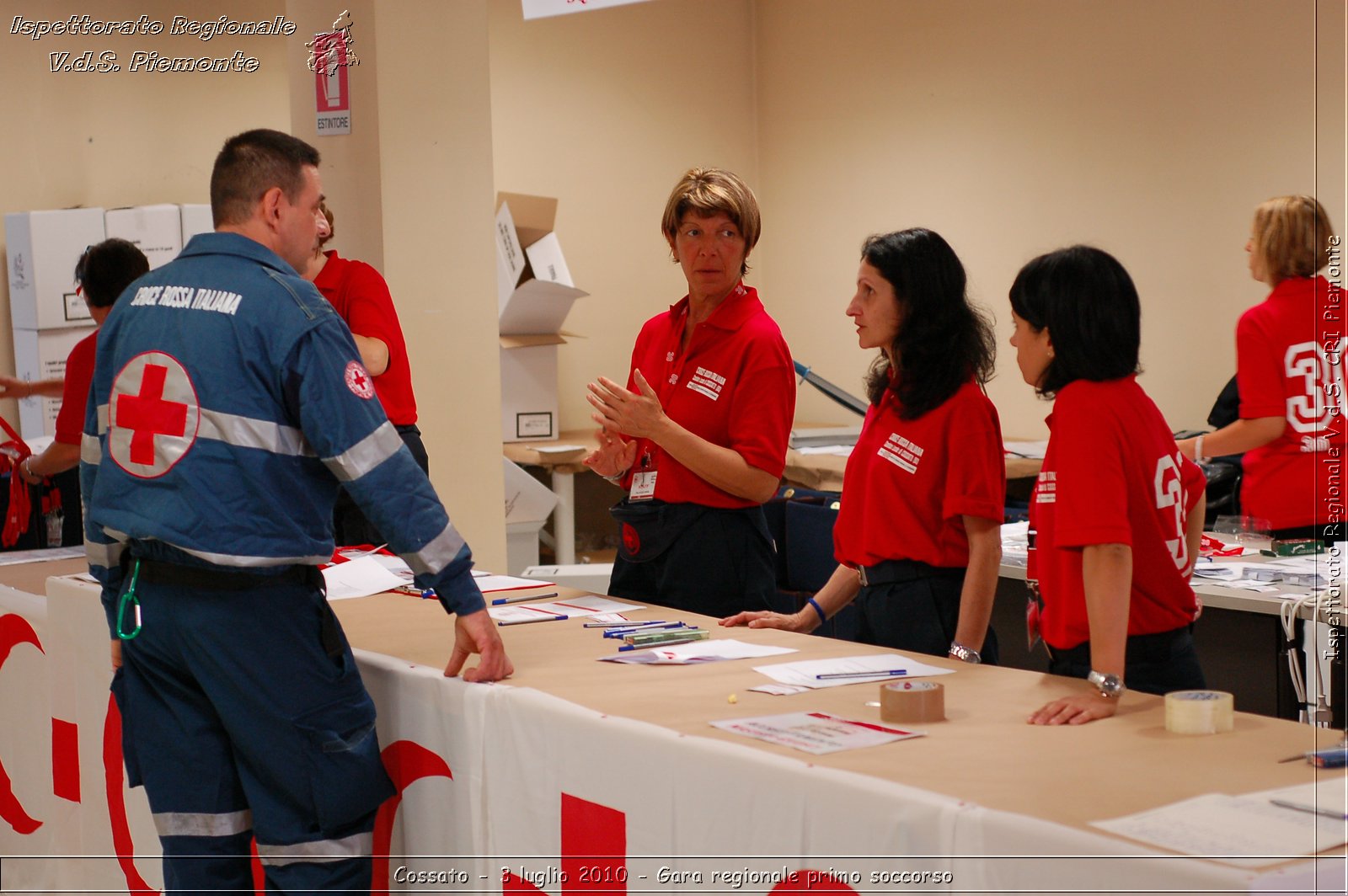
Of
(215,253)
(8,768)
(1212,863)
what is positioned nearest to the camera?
(1212,863)

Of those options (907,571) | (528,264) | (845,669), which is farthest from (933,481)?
(528,264)

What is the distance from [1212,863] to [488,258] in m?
3.26

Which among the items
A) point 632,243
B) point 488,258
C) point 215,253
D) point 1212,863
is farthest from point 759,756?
point 632,243

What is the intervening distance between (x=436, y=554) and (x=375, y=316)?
1.32m

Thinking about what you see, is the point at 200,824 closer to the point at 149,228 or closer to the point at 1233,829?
the point at 1233,829

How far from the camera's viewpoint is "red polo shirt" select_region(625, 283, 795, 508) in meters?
2.78

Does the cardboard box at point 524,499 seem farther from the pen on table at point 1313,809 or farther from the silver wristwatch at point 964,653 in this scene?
the pen on table at point 1313,809

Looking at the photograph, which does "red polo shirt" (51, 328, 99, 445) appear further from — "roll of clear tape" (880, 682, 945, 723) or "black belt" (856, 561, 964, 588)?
"roll of clear tape" (880, 682, 945, 723)

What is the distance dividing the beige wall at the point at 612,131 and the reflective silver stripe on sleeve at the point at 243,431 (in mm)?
4942

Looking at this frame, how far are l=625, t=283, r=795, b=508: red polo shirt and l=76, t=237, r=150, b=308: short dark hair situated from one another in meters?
1.83

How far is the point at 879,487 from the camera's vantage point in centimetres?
243

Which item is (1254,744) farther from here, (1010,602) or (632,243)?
(632,243)

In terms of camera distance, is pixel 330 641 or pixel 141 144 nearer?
pixel 330 641

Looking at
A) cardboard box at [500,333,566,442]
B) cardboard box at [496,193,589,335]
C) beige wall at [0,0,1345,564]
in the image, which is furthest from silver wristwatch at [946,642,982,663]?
cardboard box at [500,333,566,442]
